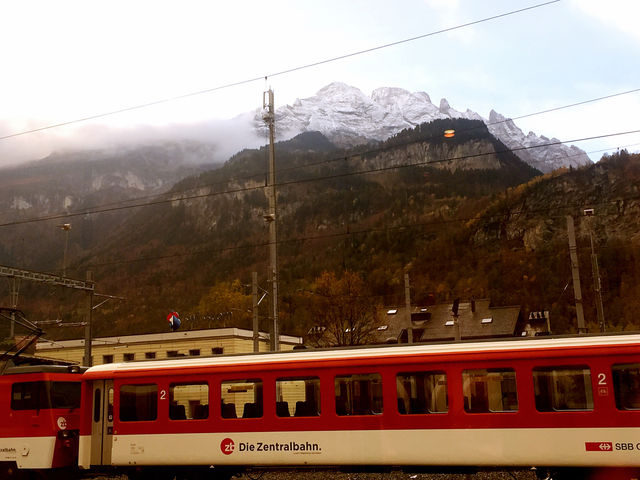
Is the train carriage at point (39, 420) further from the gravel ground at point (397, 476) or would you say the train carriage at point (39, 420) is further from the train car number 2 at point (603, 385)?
the train car number 2 at point (603, 385)

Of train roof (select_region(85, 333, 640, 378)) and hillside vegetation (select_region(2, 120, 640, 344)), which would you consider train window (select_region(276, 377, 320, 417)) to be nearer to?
train roof (select_region(85, 333, 640, 378))

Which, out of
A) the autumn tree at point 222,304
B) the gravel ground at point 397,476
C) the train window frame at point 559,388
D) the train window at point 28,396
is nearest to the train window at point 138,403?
the train window at point 28,396

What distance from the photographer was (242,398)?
1564cm

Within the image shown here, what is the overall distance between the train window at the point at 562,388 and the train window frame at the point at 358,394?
10.7 ft

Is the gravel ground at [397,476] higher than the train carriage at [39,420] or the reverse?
the reverse

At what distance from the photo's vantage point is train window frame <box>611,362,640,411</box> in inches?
507

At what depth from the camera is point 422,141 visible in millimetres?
174875

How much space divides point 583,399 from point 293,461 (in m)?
6.18

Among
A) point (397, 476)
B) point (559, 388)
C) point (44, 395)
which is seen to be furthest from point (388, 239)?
point (559, 388)

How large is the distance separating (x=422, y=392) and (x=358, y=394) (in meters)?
1.41

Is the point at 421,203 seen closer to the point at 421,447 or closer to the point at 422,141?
the point at 422,141

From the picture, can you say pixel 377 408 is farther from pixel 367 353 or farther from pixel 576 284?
pixel 576 284

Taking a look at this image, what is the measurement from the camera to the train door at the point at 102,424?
1645cm

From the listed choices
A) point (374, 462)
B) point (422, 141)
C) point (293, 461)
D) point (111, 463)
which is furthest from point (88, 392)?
point (422, 141)
